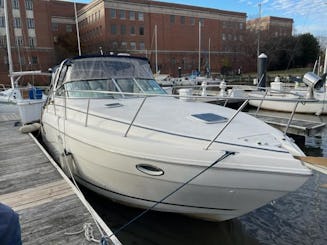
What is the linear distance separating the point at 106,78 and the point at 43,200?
249cm

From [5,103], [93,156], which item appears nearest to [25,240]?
[93,156]

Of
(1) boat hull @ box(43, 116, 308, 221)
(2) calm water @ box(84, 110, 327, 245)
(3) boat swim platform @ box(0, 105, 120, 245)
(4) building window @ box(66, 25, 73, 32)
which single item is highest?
(4) building window @ box(66, 25, 73, 32)

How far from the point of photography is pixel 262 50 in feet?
155

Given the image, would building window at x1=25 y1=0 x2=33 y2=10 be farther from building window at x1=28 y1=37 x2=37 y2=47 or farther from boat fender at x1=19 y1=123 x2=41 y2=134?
boat fender at x1=19 y1=123 x2=41 y2=134

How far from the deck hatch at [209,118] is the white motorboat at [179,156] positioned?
1cm

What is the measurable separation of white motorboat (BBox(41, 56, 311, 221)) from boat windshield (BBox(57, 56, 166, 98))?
503mm

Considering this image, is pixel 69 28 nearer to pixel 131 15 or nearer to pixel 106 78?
pixel 131 15

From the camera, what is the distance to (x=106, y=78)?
5344 millimetres

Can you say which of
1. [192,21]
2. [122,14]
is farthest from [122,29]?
[192,21]

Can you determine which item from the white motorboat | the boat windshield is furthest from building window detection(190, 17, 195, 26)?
the white motorboat

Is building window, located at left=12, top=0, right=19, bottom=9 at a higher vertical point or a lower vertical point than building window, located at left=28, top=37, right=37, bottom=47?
higher

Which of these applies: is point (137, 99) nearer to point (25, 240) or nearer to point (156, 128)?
point (156, 128)

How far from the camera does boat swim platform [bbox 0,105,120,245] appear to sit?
298 cm

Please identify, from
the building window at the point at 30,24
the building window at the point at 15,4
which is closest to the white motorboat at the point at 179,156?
the building window at the point at 15,4
